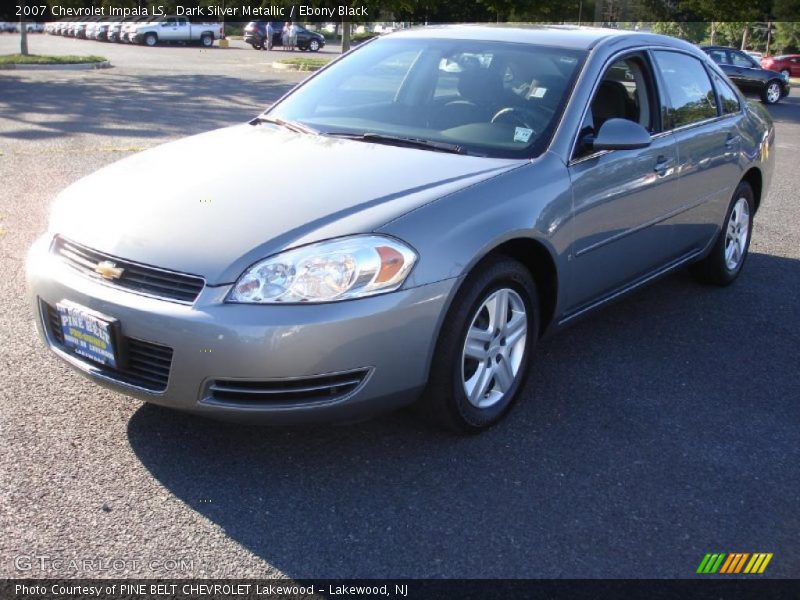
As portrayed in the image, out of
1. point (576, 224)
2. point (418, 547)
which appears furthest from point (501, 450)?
point (576, 224)

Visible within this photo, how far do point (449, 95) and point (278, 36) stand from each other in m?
41.8

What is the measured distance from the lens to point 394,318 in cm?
305

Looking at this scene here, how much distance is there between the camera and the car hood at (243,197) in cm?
311

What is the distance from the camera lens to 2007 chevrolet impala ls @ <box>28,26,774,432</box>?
300cm

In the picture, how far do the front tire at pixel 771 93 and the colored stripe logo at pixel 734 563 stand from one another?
74.6 feet

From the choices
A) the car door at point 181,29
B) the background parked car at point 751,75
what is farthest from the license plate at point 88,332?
the car door at point 181,29

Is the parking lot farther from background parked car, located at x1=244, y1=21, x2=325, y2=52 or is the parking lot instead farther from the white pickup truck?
the white pickup truck

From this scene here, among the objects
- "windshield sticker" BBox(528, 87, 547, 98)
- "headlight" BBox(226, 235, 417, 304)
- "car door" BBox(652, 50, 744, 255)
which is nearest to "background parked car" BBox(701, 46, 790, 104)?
"car door" BBox(652, 50, 744, 255)

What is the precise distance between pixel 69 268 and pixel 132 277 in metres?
0.36

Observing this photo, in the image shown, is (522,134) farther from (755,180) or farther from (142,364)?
(755,180)

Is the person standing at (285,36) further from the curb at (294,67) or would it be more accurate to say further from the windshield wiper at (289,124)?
the windshield wiper at (289,124)

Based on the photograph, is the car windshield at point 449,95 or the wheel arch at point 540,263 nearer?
the wheel arch at point 540,263

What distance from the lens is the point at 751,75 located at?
23.1m

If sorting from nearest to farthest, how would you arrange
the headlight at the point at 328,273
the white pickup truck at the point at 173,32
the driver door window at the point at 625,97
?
the headlight at the point at 328,273 → the driver door window at the point at 625,97 → the white pickup truck at the point at 173,32
